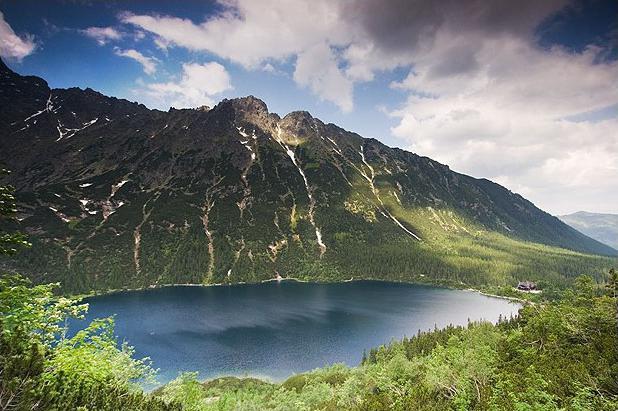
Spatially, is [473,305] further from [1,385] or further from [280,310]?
[1,385]

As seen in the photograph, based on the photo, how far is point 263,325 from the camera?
470 feet

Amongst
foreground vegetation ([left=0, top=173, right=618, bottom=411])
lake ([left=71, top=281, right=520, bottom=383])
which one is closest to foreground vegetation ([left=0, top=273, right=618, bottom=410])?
foreground vegetation ([left=0, top=173, right=618, bottom=411])

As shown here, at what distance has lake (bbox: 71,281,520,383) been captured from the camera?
109 m

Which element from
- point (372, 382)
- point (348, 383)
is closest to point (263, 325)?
point (348, 383)

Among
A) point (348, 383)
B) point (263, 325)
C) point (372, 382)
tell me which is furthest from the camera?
point (263, 325)

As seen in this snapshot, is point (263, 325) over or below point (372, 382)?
below

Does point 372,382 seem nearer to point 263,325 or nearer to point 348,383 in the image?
point 348,383

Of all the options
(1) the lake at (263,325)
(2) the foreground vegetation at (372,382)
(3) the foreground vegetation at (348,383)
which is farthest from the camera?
(1) the lake at (263,325)

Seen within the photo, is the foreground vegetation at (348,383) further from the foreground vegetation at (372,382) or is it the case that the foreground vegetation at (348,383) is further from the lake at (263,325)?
the lake at (263,325)

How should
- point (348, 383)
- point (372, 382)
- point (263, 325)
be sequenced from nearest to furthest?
point (372, 382) < point (348, 383) < point (263, 325)

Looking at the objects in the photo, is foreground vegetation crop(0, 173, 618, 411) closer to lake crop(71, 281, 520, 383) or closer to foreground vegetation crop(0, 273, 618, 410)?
foreground vegetation crop(0, 273, 618, 410)

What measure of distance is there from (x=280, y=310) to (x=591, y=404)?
154m

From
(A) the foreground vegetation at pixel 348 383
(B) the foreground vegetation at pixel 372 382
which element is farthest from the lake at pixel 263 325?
(B) the foreground vegetation at pixel 372 382

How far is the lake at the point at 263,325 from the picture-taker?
357 ft
